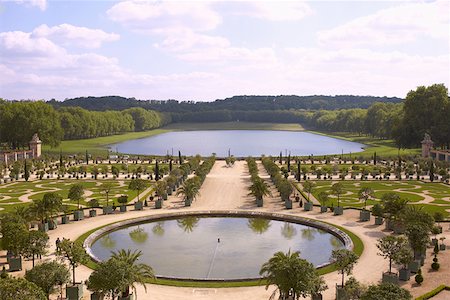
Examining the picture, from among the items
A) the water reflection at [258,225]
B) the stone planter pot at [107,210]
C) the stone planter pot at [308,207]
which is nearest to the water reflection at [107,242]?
the stone planter pot at [107,210]

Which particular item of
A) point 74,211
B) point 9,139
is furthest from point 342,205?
point 9,139

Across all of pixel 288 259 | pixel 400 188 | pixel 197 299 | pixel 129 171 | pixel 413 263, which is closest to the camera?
pixel 288 259

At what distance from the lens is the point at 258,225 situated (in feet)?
155

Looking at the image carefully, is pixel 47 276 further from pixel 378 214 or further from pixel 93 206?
pixel 378 214

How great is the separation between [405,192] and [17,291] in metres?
52.6

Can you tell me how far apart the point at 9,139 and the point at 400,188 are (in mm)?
88072

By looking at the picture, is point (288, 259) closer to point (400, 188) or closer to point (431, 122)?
point (400, 188)

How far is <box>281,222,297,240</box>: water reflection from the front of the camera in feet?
143

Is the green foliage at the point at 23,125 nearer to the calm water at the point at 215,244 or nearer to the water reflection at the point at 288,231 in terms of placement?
the calm water at the point at 215,244

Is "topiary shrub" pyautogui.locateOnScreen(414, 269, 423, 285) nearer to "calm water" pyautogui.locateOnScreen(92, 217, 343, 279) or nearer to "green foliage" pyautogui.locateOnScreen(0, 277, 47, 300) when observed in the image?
"calm water" pyautogui.locateOnScreen(92, 217, 343, 279)

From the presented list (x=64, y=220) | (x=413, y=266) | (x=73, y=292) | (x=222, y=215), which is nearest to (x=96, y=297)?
(x=73, y=292)

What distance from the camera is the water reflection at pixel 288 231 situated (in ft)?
143

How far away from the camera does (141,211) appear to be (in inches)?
2031

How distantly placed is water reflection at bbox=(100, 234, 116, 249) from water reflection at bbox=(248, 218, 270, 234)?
12.8m
